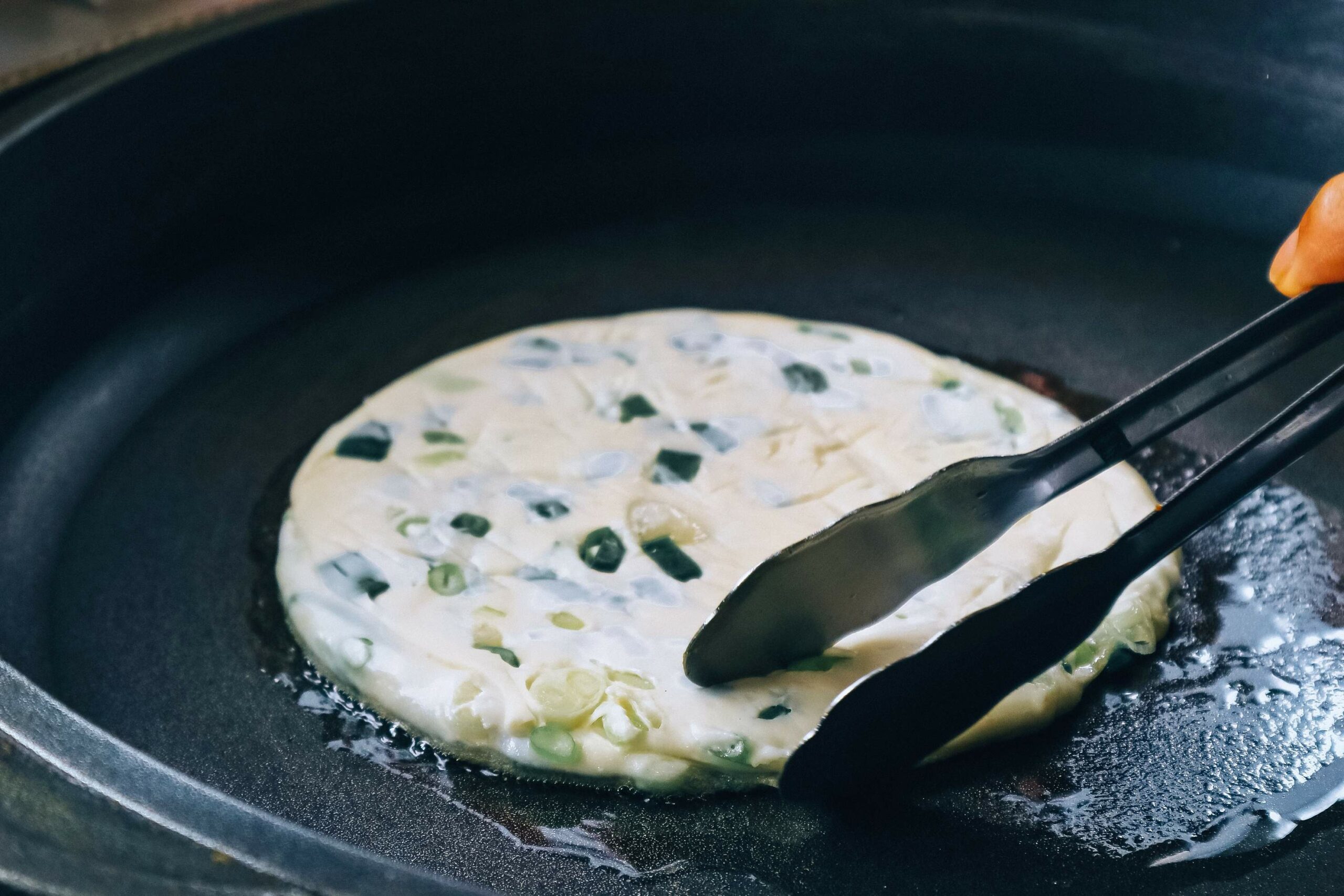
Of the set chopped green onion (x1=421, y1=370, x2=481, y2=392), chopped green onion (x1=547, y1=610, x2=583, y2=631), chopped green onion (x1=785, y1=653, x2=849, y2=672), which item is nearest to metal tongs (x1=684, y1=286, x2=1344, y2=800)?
chopped green onion (x1=785, y1=653, x2=849, y2=672)

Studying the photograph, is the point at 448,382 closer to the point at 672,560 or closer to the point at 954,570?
the point at 672,560

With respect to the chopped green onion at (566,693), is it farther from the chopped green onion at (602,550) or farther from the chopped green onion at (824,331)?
the chopped green onion at (824,331)

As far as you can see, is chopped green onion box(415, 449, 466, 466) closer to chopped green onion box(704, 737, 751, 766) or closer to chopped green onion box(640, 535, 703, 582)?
chopped green onion box(640, 535, 703, 582)

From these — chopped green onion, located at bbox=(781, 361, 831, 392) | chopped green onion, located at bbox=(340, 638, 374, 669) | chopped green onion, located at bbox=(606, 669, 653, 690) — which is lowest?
chopped green onion, located at bbox=(606, 669, 653, 690)

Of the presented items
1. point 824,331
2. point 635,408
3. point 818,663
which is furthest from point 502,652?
point 824,331

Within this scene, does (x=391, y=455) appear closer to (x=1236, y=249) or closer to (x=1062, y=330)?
(x=1062, y=330)

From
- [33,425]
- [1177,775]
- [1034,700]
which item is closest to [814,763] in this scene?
[1034,700]
